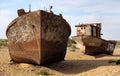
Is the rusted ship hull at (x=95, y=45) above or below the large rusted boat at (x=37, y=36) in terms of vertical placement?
below

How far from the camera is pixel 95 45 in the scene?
21766 mm

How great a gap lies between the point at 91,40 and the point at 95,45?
0.85 meters

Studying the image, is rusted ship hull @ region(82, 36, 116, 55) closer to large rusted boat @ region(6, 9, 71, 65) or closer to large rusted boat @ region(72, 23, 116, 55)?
large rusted boat @ region(72, 23, 116, 55)

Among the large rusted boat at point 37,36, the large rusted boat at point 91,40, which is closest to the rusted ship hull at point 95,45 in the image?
the large rusted boat at point 91,40

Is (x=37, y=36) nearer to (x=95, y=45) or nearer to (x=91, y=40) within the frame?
(x=91, y=40)

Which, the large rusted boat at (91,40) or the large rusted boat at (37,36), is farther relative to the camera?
the large rusted boat at (91,40)

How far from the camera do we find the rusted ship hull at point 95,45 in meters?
21.1

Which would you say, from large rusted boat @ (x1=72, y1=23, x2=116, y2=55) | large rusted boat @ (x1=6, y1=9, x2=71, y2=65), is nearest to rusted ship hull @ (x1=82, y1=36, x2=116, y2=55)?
large rusted boat @ (x1=72, y1=23, x2=116, y2=55)

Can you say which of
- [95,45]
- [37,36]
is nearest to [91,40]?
[95,45]

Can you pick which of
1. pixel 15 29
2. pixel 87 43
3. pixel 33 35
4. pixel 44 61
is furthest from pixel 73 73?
pixel 87 43

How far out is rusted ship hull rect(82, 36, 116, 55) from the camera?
69.1ft

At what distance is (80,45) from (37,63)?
8.42 meters

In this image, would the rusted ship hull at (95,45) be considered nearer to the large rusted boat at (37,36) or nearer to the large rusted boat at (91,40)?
the large rusted boat at (91,40)

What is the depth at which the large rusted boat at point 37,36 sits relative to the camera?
13805 millimetres
